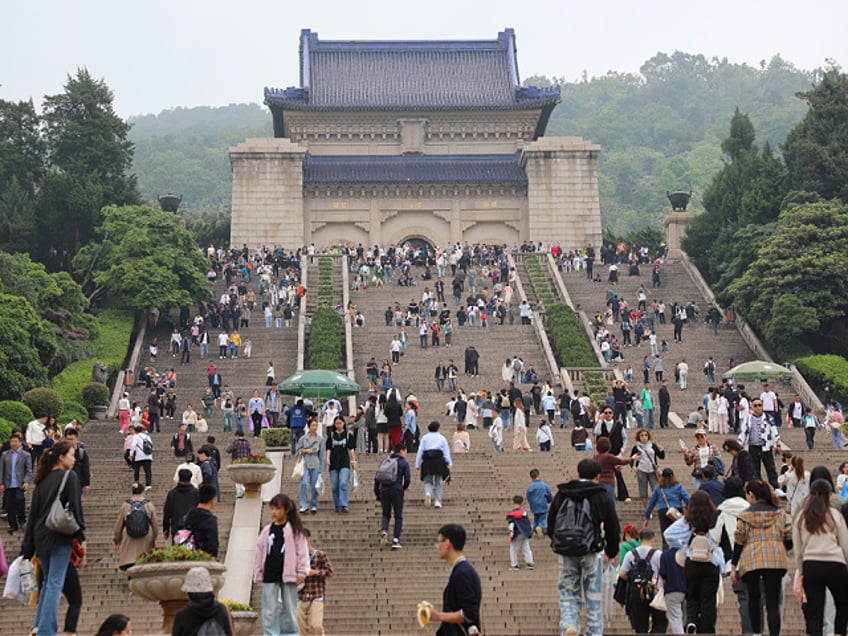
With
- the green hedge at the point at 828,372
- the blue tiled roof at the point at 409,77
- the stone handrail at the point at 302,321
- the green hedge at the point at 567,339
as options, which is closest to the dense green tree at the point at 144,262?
the stone handrail at the point at 302,321

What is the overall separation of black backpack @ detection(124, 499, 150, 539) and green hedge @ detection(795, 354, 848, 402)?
2464 cm

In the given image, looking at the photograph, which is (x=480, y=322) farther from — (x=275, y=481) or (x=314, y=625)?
(x=314, y=625)

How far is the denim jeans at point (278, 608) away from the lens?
1113 cm

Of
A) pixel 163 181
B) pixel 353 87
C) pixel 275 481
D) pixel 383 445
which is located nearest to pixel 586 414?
pixel 383 445

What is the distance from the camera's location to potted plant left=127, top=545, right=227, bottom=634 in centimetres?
1105

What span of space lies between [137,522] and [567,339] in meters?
24.3

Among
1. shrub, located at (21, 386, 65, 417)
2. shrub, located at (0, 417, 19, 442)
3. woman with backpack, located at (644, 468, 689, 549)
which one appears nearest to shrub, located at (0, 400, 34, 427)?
shrub, located at (0, 417, 19, 442)

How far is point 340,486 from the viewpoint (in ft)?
59.4

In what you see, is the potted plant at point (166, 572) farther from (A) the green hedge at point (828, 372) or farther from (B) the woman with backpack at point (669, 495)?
(A) the green hedge at point (828, 372)

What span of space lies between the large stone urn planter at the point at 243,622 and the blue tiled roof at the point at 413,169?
47.1m

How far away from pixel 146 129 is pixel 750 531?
163 meters

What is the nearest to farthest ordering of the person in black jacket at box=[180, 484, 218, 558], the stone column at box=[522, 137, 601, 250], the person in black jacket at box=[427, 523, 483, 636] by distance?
1. the person in black jacket at box=[427, 523, 483, 636]
2. the person in black jacket at box=[180, 484, 218, 558]
3. the stone column at box=[522, 137, 601, 250]

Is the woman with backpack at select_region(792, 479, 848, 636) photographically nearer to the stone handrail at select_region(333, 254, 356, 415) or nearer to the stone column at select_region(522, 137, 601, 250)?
the stone handrail at select_region(333, 254, 356, 415)

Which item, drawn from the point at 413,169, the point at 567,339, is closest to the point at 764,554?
the point at 567,339
